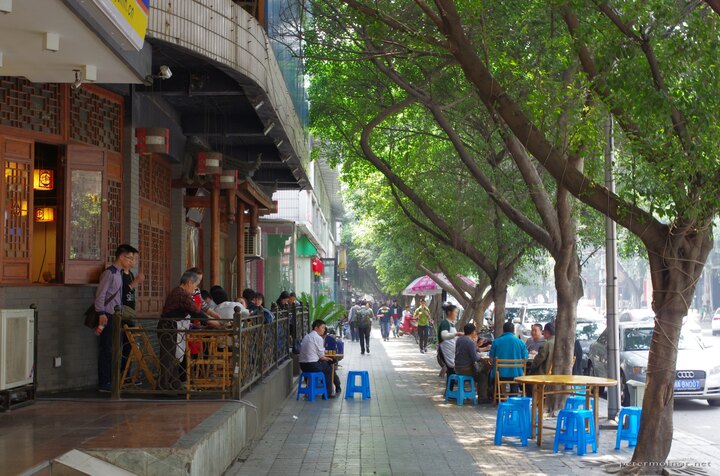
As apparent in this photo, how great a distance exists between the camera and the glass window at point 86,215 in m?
12.1

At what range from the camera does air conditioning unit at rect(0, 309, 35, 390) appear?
31.4 feet

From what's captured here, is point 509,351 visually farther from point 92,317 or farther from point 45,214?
point 45,214

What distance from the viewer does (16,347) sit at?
9.88 meters

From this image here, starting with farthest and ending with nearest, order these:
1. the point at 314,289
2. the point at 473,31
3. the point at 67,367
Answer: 1. the point at 314,289
2. the point at 473,31
3. the point at 67,367

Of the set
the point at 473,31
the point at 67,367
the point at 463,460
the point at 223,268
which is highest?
the point at 473,31

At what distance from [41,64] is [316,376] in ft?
30.3

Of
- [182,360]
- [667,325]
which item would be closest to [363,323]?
[182,360]

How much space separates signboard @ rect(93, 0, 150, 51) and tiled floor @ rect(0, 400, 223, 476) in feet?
12.4

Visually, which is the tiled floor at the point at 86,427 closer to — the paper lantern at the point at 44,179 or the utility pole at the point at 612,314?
the paper lantern at the point at 44,179

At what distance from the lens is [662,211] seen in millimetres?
9664

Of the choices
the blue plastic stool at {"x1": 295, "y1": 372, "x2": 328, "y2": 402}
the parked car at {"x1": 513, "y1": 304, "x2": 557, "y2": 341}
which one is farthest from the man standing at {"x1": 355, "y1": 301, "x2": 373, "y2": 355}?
the blue plastic stool at {"x1": 295, "y1": 372, "x2": 328, "y2": 402}

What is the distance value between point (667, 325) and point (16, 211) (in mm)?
7595

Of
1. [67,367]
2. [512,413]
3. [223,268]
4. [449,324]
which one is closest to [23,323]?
[67,367]

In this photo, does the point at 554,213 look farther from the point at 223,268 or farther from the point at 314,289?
the point at 314,289
